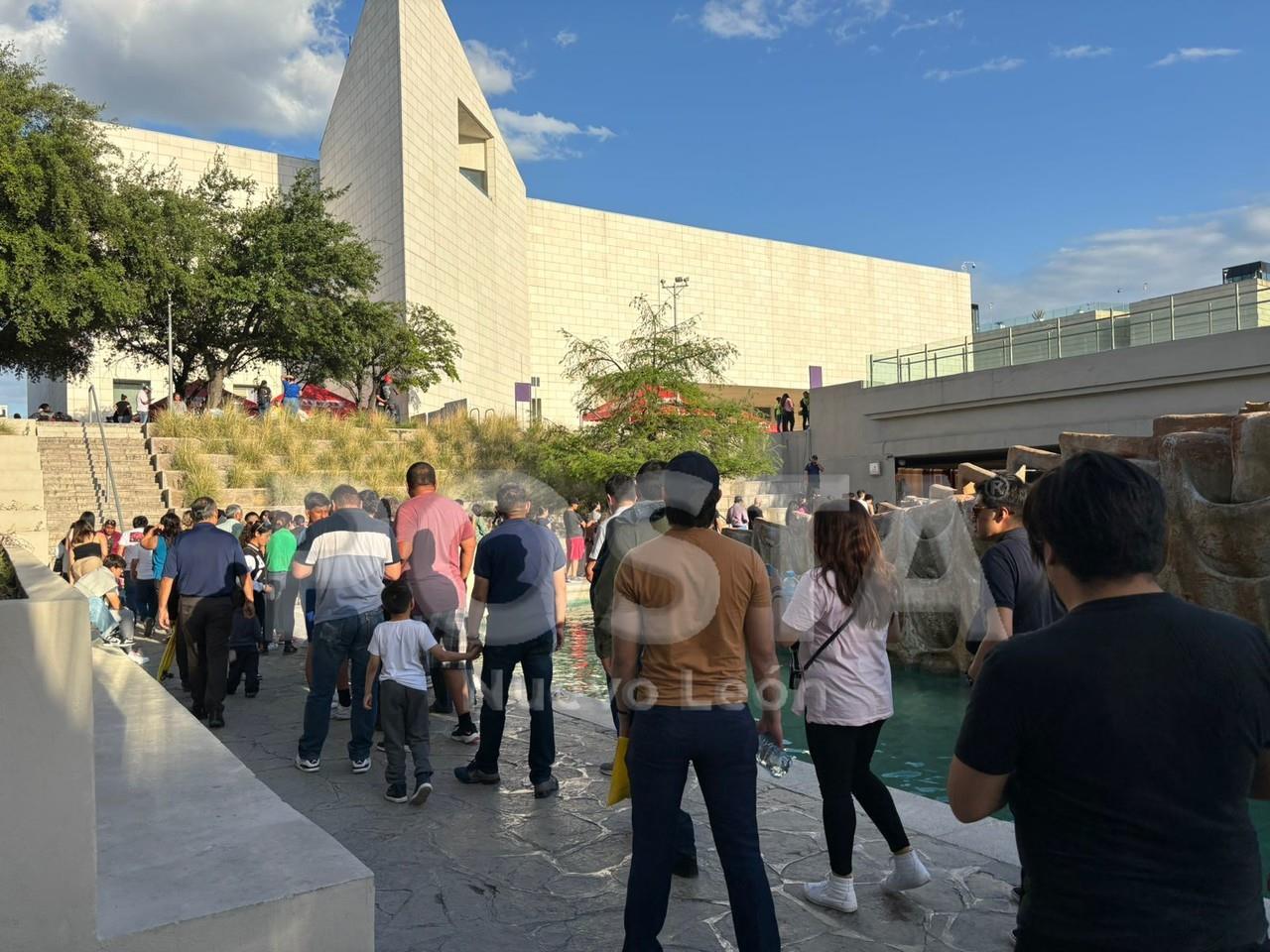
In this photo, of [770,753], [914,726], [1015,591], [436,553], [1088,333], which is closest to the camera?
[770,753]

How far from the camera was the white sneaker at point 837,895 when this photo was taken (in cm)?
367

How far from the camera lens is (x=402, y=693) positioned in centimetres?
532

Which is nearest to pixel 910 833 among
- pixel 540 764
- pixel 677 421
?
pixel 540 764

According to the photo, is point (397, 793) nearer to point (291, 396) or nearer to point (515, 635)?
point (515, 635)

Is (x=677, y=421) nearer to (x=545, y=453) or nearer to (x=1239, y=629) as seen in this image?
(x=545, y=453)

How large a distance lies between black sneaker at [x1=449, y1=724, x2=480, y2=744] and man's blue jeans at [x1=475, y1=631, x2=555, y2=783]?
1.09 m

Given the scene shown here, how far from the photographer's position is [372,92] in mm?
35344

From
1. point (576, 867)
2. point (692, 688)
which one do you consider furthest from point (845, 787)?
point (576, 867)

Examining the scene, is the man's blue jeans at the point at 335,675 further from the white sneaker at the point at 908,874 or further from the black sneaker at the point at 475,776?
the white sneaker at the point at 908,874

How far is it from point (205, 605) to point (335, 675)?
1.78 meters

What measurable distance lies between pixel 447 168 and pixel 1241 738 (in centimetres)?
3756

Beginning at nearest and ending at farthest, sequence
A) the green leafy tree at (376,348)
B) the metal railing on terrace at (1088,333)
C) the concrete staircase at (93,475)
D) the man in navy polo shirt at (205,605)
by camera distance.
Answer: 1. the man in navy polo shirt at (205,605)
2. the concrete staircase at (93,475)
3. the metal railing on terrace at (1088,333)
4. the green leafy tree at (376,348)

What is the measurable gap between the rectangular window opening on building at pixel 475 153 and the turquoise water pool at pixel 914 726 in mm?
33094

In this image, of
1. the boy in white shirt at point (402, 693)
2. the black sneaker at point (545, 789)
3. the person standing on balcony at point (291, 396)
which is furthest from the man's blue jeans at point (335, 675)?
the person standing on balcony at point (291, 396)
